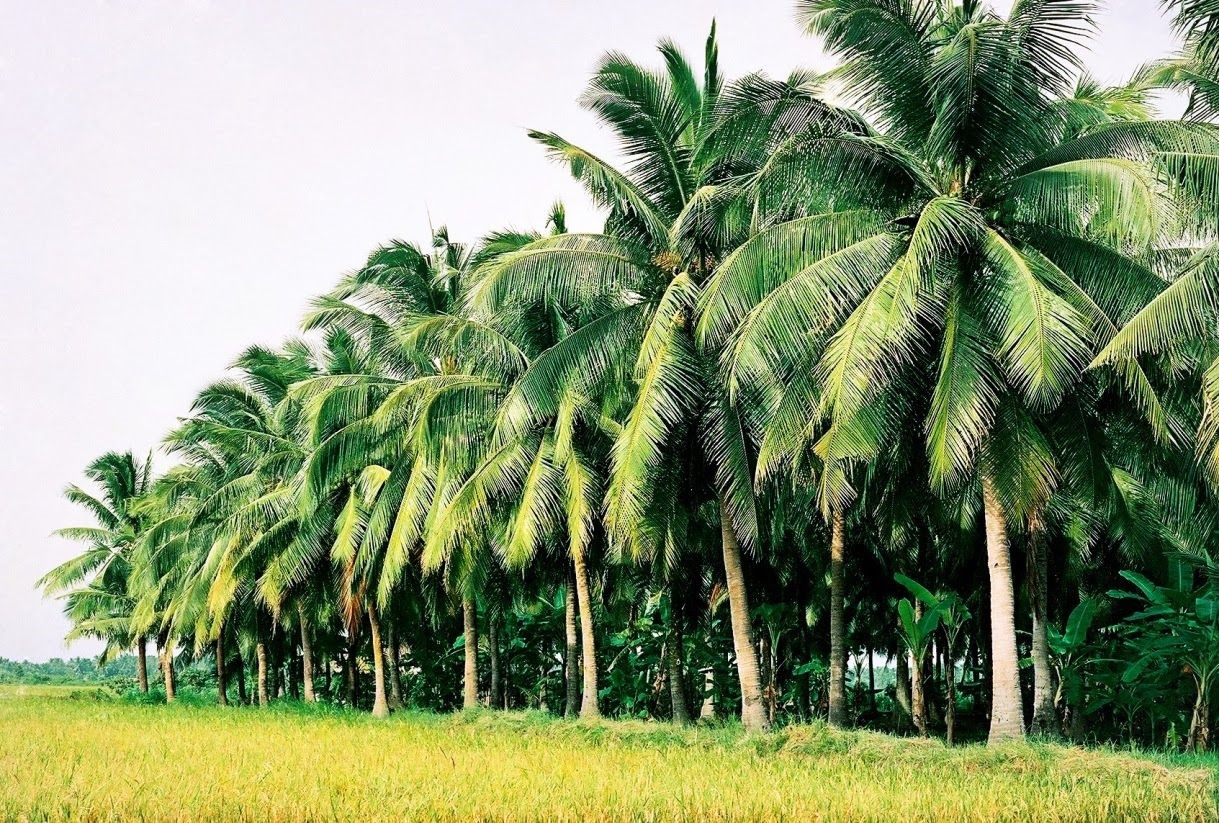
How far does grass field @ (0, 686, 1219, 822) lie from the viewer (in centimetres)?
806

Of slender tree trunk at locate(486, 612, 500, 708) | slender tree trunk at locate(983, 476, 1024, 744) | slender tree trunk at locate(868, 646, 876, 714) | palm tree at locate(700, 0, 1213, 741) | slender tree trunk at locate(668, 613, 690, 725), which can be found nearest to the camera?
palm tree at locate(700, 0, 1213, 741)

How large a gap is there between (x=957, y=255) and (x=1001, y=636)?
451 cm

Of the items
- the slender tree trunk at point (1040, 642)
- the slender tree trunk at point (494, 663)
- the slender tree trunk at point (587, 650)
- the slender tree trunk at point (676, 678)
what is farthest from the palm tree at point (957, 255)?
the slender tree trunk at point (494, 663)

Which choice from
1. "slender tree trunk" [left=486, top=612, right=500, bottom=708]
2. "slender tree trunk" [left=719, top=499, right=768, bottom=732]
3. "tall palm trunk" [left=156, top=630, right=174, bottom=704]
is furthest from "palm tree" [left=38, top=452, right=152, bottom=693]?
"slender tree trunk" [left=719, top=499, right=768, bottom=732]

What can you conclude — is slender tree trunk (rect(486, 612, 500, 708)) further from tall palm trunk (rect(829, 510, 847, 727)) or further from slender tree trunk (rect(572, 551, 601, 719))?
tall palm trunk (rect(829, 510, 847, 727))

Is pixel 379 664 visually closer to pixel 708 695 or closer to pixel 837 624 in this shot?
pixel 708 695

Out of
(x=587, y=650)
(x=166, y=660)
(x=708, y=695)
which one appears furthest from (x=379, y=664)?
(x=166, y=660)

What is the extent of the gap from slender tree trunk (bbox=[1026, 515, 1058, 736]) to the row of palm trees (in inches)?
2.8

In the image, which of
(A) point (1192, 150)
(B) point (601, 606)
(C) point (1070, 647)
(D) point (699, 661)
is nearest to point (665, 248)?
(A) point (1192, 150)

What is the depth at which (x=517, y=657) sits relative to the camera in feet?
115

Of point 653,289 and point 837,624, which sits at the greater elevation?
point 653,289

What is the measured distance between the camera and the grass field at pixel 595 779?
806 cm

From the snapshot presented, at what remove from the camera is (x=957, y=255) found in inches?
495

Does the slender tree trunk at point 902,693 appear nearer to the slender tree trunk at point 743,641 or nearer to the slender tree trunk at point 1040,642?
the slender tree trunk at point 1040,642
